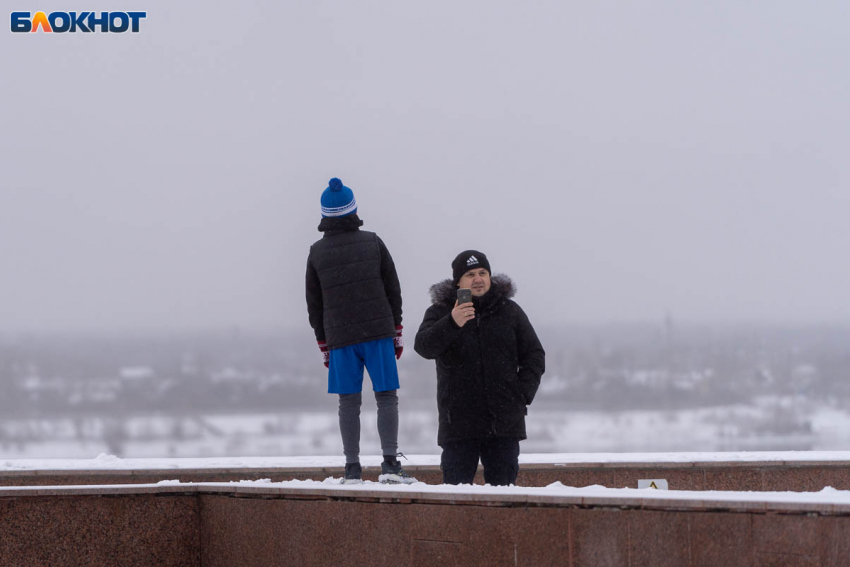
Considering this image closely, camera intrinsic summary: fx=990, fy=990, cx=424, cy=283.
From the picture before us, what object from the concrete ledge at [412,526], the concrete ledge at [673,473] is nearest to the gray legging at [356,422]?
the concrete ledge at [412,526]

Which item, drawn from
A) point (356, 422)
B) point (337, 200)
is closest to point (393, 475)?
point (356, 422)

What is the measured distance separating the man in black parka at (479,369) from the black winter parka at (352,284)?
0.24 metres

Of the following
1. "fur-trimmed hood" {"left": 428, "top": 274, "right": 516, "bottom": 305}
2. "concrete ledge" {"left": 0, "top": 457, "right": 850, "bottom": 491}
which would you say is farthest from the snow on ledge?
"concrete ledge" {"left": 0, "top": 457, "right": 850, "bottom": 491}

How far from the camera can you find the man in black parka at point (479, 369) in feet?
17.3

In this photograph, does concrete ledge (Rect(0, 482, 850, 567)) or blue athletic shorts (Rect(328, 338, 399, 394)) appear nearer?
concrete ledge (Rect(0, 482, 850, 567))

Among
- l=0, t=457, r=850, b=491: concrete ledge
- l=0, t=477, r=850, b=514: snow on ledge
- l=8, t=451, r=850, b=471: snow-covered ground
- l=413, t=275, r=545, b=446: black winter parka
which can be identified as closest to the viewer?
l=0, t=477, r=850, b=514: snow on ledge

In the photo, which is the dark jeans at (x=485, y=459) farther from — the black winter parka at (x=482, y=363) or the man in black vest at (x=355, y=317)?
Answer: the man in black vest at (x=355, y=317)

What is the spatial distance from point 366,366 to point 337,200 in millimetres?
912

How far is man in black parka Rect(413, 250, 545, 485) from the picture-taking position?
5266mm

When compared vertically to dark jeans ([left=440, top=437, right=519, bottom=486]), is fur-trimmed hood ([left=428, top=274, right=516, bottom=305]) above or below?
above

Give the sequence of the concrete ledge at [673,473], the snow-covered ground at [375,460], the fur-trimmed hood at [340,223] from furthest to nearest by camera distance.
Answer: the snow-covered ground at [375,460]
the concrete ledge at [673,473]
the fur-trimmed hood at [340,223]

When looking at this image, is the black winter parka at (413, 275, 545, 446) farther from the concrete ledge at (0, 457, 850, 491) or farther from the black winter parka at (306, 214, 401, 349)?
the concrete ledge at (0, 457, 850, 491)

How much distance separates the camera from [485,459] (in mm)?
5391

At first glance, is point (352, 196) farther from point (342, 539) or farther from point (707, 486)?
point (707, 486)
